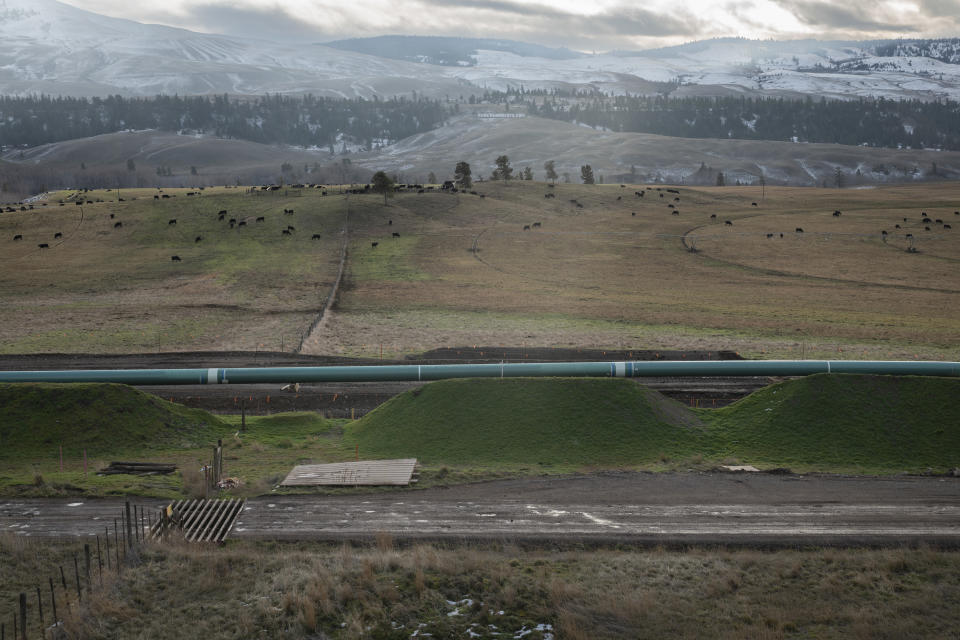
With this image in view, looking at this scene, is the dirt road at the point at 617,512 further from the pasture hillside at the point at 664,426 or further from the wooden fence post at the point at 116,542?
the pasture hillside at the point at 664,426

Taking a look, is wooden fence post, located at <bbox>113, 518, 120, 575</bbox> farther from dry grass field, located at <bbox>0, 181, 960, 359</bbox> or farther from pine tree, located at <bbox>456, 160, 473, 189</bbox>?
pine tree, located at <bbox>456, 160, 473, 189</bbox>

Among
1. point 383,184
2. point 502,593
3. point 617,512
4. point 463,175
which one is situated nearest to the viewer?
point 502,593

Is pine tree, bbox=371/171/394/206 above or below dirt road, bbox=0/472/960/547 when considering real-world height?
above

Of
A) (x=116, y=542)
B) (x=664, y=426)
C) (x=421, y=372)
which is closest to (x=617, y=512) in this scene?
(x=664, y=426)


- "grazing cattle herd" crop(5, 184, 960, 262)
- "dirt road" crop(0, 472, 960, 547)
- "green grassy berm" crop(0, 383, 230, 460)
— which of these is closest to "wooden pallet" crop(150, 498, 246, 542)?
"dirt road" crop(0, 472, 960, 547)

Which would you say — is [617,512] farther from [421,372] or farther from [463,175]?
[463,175]

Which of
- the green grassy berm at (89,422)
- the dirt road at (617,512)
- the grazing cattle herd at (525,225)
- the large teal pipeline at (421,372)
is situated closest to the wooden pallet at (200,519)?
the dirt road at (617,512)

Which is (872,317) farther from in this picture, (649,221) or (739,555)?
(649,221)
